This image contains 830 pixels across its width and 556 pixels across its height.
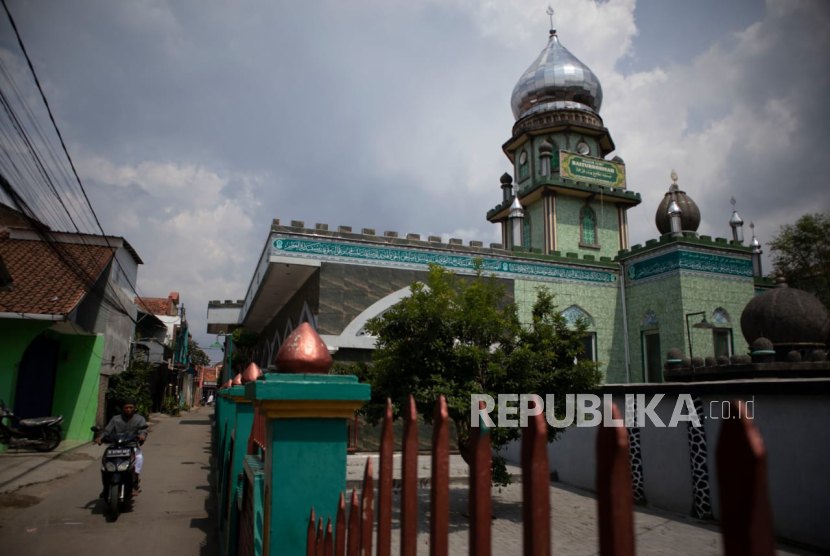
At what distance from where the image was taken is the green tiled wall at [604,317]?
15.1m

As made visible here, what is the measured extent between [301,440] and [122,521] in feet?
19.2

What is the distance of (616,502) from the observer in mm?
684

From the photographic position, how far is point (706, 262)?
1473 centimetres

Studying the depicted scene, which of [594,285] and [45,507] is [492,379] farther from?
[594,285]

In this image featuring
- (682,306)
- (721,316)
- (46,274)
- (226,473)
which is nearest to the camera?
(226,473)

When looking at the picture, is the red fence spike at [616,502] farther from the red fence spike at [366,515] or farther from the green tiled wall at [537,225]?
the green tiled wall at [537,225]

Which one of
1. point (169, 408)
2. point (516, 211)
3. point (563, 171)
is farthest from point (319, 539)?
point (169, 408)

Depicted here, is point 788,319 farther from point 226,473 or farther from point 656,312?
point 226,473

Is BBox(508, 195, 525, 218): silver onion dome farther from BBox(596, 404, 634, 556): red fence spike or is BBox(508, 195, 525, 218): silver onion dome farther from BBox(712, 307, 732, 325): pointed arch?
BBox(596, 404, 634, 556): red fence spike

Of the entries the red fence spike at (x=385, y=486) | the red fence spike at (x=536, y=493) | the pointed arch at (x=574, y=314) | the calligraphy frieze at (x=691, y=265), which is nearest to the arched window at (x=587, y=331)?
the pointed arch at (x=574, y=314)

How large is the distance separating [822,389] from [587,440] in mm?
4743

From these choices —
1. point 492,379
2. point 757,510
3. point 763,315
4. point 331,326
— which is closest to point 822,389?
point 492,379

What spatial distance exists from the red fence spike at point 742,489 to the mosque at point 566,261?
831 cm

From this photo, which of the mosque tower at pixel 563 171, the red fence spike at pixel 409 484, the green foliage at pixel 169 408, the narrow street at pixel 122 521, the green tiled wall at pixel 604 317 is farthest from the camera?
the green foliage at pixel 169 408
